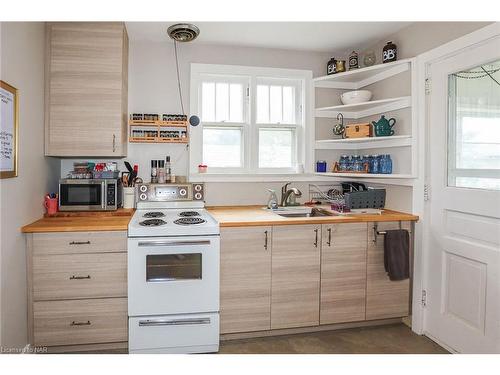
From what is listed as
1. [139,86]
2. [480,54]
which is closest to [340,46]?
[480,54]

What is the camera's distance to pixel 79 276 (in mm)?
2275

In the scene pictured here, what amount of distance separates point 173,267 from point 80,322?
2.33 feet

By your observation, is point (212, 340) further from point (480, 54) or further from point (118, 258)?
point (480, 54)

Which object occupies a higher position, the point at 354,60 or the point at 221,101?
the point at 354,60

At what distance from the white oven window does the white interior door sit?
179 cm

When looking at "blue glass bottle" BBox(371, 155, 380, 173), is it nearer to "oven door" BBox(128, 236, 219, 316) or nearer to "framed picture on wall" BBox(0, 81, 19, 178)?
"oven door" BBox(128, 236, 219, 316)

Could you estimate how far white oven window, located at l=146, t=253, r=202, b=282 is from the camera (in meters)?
2.32

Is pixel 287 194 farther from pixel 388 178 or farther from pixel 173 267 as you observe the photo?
pixel 173 267

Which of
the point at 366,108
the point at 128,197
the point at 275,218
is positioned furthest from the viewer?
the point at 366,108

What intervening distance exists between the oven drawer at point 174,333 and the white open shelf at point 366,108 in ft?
7.09

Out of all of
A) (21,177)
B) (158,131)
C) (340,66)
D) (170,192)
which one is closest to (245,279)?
(170,192)

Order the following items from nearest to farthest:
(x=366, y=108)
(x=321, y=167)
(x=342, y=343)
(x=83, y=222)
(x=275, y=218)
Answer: (x=83, y=222) < (x=342, y=343) < (x=275, y=218) < (x=366, y=108) < (x=321, y=167)

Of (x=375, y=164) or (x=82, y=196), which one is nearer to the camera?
(x=82, y=196)

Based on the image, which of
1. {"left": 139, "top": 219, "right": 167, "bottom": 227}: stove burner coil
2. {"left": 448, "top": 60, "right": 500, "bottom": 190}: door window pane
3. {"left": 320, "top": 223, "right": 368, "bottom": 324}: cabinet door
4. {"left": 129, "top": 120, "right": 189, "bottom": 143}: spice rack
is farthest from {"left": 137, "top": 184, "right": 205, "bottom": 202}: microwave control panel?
{"left": 448, "top": 60, "right": 500, "bottom": 190}: door window pane
